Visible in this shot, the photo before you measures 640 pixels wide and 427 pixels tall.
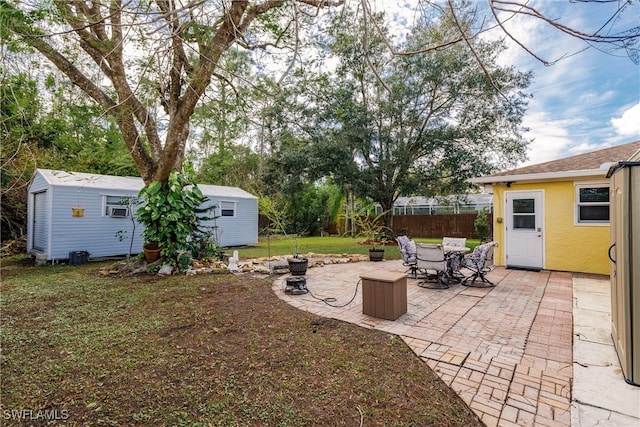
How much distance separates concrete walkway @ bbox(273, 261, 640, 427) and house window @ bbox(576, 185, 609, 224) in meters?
1.78

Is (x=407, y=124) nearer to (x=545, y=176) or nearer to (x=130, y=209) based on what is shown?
(x=545, y=176)

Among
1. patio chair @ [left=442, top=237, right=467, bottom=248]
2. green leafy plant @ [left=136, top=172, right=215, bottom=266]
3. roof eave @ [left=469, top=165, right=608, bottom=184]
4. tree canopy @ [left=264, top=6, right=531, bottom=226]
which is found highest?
tree canopy @ [left=264, top=6, right=531, bottom=226]

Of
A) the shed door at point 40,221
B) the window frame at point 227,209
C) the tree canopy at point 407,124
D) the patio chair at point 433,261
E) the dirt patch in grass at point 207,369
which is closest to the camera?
the dirt patch in grass at point 207,369

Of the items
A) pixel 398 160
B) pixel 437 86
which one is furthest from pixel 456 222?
pixel 437 86

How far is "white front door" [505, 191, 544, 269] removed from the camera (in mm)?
7219

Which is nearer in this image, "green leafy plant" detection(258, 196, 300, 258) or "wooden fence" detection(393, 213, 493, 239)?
"green leafy plant" detection(258, 196, 300, 258)

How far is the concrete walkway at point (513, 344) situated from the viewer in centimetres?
210

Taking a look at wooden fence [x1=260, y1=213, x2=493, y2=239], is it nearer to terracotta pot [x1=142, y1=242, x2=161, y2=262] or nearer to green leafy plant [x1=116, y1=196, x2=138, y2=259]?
terracotta pot [x1=142, y1=242, x2=161, y2=262]

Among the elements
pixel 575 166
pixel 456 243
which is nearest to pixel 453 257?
pixel 456 243

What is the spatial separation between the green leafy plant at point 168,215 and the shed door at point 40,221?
12.8 feet

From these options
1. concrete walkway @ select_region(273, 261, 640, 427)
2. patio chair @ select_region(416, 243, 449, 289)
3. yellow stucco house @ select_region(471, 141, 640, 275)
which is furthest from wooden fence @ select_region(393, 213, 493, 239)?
concrete walkway @ select_region(273, 261, 640, 427)

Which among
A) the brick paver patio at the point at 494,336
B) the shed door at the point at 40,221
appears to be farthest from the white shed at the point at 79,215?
the brick paver patio at the point at 494,336

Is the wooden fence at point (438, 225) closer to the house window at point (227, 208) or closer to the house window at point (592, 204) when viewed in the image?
the house window at point (592, 204)

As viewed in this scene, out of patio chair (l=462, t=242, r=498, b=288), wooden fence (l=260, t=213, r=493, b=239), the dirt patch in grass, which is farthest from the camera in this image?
wooden fence (l=260, t=213, r=493, b=239)
